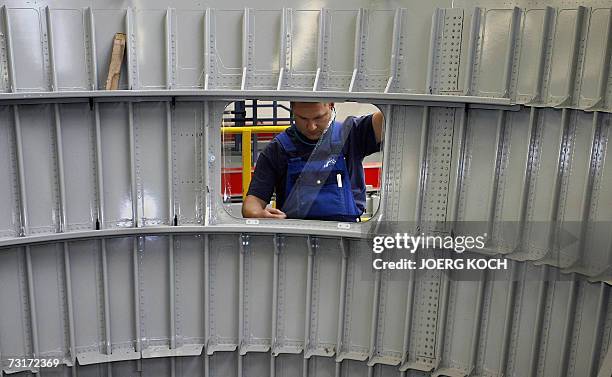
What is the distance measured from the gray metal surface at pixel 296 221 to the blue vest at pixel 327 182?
0.45 meters

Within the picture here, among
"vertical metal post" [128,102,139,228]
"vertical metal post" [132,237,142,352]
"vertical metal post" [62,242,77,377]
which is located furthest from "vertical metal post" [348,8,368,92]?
"vertical metal post" [62,242,77,377]

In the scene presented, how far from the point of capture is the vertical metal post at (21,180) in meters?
6.97

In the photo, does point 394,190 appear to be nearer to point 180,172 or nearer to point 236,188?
point 180,172

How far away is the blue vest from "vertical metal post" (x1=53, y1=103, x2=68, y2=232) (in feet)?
9.11

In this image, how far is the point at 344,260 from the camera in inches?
304

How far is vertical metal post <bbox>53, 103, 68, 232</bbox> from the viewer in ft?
23.3

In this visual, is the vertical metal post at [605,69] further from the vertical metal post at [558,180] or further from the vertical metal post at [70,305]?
the vertical metal post at [70,305]

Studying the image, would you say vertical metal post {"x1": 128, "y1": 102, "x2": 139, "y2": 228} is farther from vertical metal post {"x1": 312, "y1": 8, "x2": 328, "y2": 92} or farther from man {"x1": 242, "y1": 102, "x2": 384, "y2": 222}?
vertical metal post {"x1": 312, "y1": 8, "x2": 328, "y2": 92}

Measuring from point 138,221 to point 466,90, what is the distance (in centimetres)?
418

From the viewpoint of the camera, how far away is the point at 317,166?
8062 mm

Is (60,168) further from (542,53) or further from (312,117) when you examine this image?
(542,53)

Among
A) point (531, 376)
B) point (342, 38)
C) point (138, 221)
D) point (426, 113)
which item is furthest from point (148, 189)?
point (531, 376)

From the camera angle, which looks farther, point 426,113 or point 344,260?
point 344,260

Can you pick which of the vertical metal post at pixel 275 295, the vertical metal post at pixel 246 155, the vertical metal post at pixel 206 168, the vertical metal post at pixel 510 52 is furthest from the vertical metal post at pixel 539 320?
the vertical metal post at pixel 246 155
